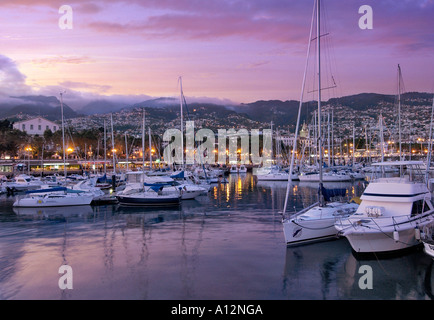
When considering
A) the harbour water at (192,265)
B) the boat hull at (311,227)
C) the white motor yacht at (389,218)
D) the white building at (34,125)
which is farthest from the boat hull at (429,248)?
the white building at (34,125)

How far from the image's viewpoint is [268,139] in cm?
14438

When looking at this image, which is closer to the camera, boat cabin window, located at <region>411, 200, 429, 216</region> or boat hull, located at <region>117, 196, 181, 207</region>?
boat cabin window, located at <region>411, 200, 429, 216</region>

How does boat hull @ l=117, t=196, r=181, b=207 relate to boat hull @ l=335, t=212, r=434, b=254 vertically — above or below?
below

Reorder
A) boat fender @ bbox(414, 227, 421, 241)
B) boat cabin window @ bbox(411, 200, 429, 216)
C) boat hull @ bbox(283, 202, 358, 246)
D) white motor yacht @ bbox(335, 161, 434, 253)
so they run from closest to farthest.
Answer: white motor yacht @ bbox(335, 161, 434, 253) → boat fender @ bbox(414, 227, 421, 241) → boat cabin window @ bbox(411, 200, 429, 216) → boat hull @ bbox(283, 202, 358, 246)

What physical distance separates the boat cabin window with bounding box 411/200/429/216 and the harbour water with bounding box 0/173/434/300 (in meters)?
1.98

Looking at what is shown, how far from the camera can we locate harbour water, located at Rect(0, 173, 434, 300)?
13141 mm

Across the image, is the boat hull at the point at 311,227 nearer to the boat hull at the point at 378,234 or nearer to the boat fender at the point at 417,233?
the boat hull at the point at 378,234

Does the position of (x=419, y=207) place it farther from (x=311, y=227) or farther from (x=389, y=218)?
(x=311, y=227)

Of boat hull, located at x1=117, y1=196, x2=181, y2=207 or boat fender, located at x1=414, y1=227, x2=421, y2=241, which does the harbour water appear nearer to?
boat fender, located at x1=414, y1=227, x2=421, y2=241

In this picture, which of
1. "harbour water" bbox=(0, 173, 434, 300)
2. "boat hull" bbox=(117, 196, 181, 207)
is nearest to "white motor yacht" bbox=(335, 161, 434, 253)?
"harbour water" bbox=(0, 173, 434, 300)

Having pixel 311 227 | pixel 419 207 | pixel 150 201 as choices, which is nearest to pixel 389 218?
pixel 419 207

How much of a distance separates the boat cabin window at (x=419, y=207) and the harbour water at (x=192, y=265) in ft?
6.50
